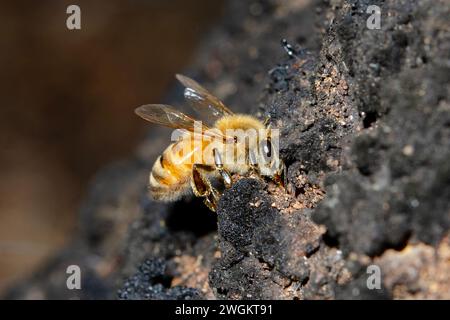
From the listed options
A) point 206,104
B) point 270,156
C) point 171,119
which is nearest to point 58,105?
point 206,104

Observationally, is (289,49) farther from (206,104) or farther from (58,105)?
(58,105)

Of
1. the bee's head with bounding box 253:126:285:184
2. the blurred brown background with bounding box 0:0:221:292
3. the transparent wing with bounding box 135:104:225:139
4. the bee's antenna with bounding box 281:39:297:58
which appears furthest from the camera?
the blurred brown background with bounding box 0:0:221:292

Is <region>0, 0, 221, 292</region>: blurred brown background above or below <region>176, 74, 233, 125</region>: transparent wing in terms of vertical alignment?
above

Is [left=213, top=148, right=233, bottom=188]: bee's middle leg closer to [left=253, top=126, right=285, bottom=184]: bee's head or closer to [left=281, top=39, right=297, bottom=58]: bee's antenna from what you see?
[left=253, top=126, right=285, bottom=184]: bee's head

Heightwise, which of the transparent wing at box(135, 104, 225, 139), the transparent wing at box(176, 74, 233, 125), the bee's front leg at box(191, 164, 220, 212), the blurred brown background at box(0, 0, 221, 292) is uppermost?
the blurred brown background at box(0, 0, 221, 292)

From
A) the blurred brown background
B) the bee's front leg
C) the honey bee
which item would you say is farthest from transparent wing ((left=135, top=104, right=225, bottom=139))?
the blurred brown background
